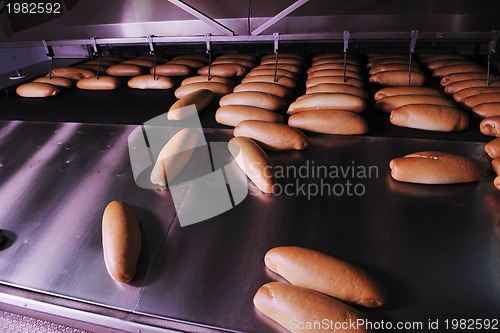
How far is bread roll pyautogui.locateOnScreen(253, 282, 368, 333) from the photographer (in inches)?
29.1

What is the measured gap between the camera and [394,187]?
46.1 inches

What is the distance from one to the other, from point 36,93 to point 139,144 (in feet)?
3.24

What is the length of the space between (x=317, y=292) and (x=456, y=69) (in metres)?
1.68

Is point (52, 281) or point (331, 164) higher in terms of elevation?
point (331, 164)

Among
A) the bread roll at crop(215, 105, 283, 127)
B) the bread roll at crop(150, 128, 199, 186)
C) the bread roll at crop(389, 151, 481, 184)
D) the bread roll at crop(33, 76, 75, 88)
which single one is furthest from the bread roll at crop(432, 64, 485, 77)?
the bread roll at crop(33, 76, 75, 88)

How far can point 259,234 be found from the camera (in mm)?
1031

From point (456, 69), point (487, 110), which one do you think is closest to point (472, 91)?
point (487, 110)

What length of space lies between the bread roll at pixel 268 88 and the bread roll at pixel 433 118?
0.57 metres

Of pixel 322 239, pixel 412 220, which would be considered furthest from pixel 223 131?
pixel 412 220

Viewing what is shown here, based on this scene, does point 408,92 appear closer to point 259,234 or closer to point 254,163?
point 254,163

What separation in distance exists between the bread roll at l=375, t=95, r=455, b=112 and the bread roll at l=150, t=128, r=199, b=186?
91 cm

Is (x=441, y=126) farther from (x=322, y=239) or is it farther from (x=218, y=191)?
(x=218, y=191)

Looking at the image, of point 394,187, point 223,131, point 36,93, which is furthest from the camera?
point 36,93

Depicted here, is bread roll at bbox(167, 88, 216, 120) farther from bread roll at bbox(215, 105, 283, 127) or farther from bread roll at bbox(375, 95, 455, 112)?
bread roll at bbox(375, 95, 455, 112)
